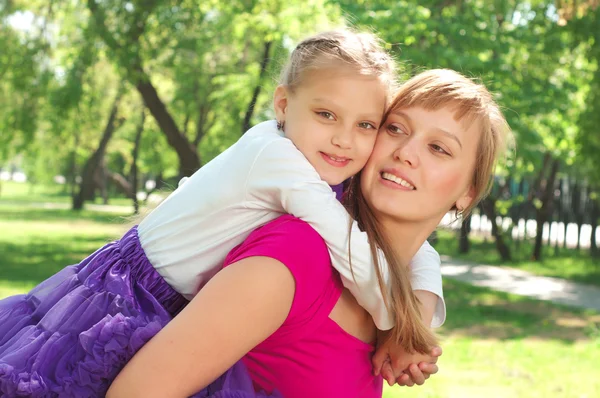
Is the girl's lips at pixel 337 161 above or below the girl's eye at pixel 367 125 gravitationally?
below

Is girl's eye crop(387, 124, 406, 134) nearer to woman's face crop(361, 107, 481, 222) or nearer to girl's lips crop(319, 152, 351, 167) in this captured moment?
woman's face crop(361, 107, 481, 222)

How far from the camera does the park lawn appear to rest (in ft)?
23.9

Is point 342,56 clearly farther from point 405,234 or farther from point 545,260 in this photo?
point 545,260

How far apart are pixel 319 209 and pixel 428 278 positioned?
738mm

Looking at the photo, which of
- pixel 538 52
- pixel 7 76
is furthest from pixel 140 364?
pixel 7 76

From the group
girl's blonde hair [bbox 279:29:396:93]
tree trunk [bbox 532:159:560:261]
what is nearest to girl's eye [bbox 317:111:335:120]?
girl's blonde hair [bbox 279:29:396:93]

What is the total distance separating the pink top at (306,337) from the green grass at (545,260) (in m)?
12.5

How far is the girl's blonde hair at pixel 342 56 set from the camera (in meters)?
2.74

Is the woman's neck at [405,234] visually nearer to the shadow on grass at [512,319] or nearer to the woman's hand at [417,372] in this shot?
the woman's hand at [417,372]

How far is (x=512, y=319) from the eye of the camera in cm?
1109

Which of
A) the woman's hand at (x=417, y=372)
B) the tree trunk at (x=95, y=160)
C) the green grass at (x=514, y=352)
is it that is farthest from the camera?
the tree trunk at (x=95, y=160)

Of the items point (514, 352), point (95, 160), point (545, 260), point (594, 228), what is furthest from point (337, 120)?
point (95, 160)

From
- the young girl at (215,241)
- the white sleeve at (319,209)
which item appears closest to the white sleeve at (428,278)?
the young girl at (215,241)

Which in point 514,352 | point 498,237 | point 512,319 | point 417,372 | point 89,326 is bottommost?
point 498,237
